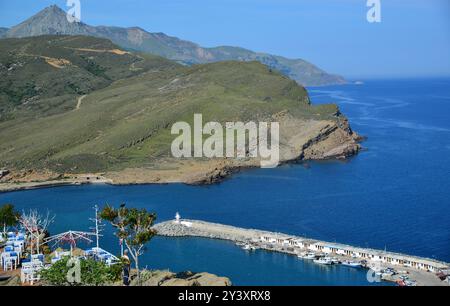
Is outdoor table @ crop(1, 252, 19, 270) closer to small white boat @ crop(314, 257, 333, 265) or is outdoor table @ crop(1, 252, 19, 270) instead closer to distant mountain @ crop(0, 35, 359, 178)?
small white boat @ crop(314, 257, 333, 265)

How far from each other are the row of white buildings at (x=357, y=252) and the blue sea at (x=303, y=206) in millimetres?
1293

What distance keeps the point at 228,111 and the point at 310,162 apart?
11.9m

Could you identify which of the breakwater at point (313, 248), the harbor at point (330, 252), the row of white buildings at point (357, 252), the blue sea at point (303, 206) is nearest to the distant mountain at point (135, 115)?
the blue sea at point (303, 206)

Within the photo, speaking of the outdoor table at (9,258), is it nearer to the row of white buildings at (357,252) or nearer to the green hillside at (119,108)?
the row of white buildings at (357,252)

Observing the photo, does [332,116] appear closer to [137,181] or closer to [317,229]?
[137,181]

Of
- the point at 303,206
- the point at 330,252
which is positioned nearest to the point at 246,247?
the point at 330,252

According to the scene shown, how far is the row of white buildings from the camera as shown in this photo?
27.3 m

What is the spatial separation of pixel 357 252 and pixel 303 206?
11.5 meters

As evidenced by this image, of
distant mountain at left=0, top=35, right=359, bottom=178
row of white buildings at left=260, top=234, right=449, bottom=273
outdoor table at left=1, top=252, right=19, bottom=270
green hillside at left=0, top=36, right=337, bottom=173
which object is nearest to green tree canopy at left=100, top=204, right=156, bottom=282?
outdoor table at left=1, top=252, right=19, bottom=270

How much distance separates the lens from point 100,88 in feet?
304

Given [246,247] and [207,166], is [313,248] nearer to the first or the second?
[246,247]

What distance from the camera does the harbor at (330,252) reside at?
2650 centimetres

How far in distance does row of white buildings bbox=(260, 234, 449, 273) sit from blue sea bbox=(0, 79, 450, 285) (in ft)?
4.24
